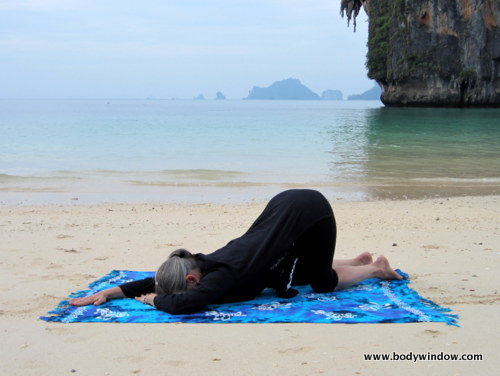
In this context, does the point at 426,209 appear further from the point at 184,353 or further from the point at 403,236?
the point at 184,353

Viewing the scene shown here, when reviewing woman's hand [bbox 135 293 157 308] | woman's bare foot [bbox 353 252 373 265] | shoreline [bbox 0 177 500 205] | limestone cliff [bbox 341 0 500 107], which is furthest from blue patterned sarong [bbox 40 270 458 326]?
limestone cliff [bbox 341 0 500 107]

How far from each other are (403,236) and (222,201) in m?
4.02

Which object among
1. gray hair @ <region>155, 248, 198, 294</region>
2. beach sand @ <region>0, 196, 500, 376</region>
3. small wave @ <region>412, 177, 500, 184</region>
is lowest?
small wave @ <region>412, 177, 500, 184</region>

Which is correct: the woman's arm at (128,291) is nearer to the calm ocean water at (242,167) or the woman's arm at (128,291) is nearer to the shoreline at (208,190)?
the shoreline at (208,190)

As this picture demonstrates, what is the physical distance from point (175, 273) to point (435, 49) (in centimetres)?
4817

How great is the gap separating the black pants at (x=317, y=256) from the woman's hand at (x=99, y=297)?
1.22 meters

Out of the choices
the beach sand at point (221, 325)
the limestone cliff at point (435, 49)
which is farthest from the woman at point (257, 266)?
the limestone cliff at point (435, 49)

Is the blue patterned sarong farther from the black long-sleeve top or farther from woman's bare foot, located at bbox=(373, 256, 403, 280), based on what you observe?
woman's bare foot, located at bbox=(373, 256, 403, 280)

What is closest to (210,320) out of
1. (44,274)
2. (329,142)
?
(44,274)

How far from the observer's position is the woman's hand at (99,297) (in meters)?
3.67

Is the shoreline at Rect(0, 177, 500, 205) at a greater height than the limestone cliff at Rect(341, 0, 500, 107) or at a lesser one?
lesser

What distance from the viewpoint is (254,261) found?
11.6ft

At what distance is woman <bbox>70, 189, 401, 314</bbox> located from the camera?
11.5ft

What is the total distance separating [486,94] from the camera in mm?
47469
